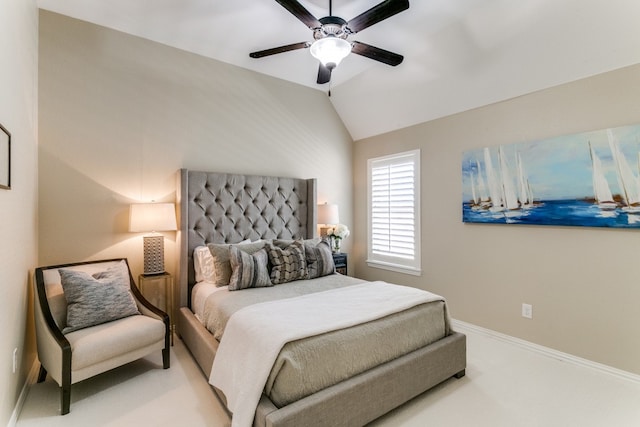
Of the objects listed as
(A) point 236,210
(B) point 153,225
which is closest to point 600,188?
(A) point 236,210

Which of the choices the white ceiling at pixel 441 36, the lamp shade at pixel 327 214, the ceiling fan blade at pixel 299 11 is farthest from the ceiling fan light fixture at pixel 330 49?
the lamp shade at pixel 327 214

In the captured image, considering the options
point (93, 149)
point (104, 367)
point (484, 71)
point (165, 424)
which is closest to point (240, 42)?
point (93, 149)

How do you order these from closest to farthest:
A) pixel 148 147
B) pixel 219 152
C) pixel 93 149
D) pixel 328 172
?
1. pixel 93 149
2. pixel 148 147
3. pixel 219 152
4. pixel 328 172

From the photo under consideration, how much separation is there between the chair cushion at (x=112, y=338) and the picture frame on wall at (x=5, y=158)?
45.6 inches

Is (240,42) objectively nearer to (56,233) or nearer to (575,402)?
(56,233)

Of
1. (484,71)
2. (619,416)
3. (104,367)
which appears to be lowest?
(619,416)

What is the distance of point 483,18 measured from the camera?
287cm

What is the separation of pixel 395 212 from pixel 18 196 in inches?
154

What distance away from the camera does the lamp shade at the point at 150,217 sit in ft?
10.0

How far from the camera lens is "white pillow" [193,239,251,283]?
3.20 meters

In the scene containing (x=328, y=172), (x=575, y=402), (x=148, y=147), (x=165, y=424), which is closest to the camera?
(x=165, y=424)

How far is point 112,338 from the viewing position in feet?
7.87

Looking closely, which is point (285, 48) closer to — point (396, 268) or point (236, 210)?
point (236, 210)

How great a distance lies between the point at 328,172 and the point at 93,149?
2.96 metres
